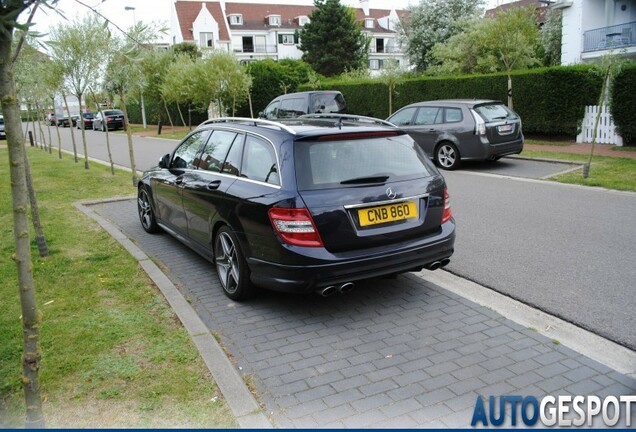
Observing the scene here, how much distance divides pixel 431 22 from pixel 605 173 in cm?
3192

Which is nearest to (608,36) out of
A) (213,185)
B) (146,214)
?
(146,214)

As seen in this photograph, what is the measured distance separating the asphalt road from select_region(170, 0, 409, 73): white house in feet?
189

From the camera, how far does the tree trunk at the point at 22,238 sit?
9.23 ft

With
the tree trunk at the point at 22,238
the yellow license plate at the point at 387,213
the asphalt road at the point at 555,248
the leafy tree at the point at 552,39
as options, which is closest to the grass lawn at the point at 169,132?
the leafy tree at the point at 552,39

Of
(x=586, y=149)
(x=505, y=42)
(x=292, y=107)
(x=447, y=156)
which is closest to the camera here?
(x=447, y=156)

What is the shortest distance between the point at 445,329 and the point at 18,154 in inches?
130

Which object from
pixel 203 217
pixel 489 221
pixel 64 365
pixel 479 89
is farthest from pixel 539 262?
pixel 479 89

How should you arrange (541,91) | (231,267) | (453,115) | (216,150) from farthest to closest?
(541,91), (453,115), (216,150), (231,267)

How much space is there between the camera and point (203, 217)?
5.78 metres

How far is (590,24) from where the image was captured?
29.8 meters

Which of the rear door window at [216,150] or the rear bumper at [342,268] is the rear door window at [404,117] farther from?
the rear bumper at [342,268]

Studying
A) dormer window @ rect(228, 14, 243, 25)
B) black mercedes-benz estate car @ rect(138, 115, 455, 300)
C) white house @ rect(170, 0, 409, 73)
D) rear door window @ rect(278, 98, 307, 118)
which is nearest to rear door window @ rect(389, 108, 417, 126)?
rear door window @ rect(278, 98, 307, 118)

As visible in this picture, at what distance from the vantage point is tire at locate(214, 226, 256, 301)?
5.07 m

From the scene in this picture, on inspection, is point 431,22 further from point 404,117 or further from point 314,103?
point 404,117
